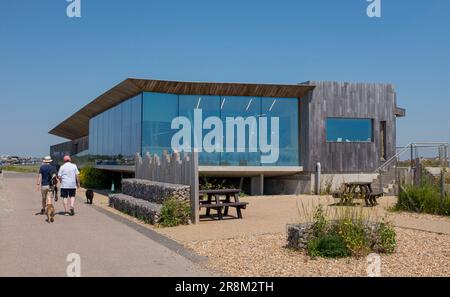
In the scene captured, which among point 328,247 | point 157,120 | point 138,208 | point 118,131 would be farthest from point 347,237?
point 118,131

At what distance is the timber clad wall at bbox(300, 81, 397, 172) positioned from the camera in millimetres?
24016

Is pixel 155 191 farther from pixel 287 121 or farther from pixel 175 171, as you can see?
pixel 287 121

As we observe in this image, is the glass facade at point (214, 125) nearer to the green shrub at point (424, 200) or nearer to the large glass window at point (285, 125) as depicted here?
the large glass window at point (285, 125)

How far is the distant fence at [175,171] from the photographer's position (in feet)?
43.6

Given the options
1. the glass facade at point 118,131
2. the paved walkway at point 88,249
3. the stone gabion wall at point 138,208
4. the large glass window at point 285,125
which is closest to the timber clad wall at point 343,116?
the large glass window at point 285,125

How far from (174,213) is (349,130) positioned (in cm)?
1396

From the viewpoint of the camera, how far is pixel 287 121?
80.1 ft

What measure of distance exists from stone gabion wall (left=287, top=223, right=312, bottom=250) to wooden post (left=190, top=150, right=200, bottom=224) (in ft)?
15.0

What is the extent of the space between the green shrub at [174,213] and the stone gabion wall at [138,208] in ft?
0.52

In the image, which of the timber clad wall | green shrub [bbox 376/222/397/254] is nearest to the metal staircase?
the timber clad wall

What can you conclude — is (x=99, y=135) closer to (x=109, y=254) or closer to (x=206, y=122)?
(x=206, y=122)

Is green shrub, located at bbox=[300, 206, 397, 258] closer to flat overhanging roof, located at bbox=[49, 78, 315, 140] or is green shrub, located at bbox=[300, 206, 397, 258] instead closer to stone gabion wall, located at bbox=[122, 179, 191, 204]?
stone gabion wall, located at bbox=[122, 179, 191, 204]

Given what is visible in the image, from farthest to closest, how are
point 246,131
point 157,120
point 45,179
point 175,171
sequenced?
point 246,131, point 157,120, point 175,171, point 45,179
